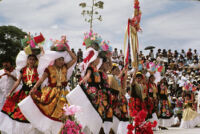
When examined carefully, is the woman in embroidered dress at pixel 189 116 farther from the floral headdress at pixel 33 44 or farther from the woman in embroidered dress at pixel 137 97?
the floral headdress at pixel 33 44

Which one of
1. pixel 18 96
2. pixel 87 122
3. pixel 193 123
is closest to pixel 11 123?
pixel 18 96

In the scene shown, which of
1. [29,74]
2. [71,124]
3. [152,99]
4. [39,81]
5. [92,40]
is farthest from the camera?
[152,99]

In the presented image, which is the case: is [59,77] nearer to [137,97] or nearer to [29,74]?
[29,74]

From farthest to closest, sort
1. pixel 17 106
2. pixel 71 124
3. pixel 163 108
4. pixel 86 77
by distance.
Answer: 1. pixel 163 108
2. pixel 17 106
3. pixel 86 77
4. pixel 71 124

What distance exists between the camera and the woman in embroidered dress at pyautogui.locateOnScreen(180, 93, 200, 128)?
12.7 meters

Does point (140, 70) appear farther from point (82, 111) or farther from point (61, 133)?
point (61, 133)

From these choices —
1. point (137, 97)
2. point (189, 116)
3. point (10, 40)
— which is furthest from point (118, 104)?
point (10, 40)

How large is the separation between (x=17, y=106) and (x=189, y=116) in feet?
26.4

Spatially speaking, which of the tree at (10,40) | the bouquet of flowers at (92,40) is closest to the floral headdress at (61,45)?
the bouquet of flowers at (92,40)

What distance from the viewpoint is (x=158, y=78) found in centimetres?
1108

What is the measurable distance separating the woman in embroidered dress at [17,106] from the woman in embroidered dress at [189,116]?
7.70 m

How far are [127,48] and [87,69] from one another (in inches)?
46.3

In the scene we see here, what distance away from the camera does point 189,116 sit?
12789 mm

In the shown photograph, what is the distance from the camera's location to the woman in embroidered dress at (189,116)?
41.8 feet
